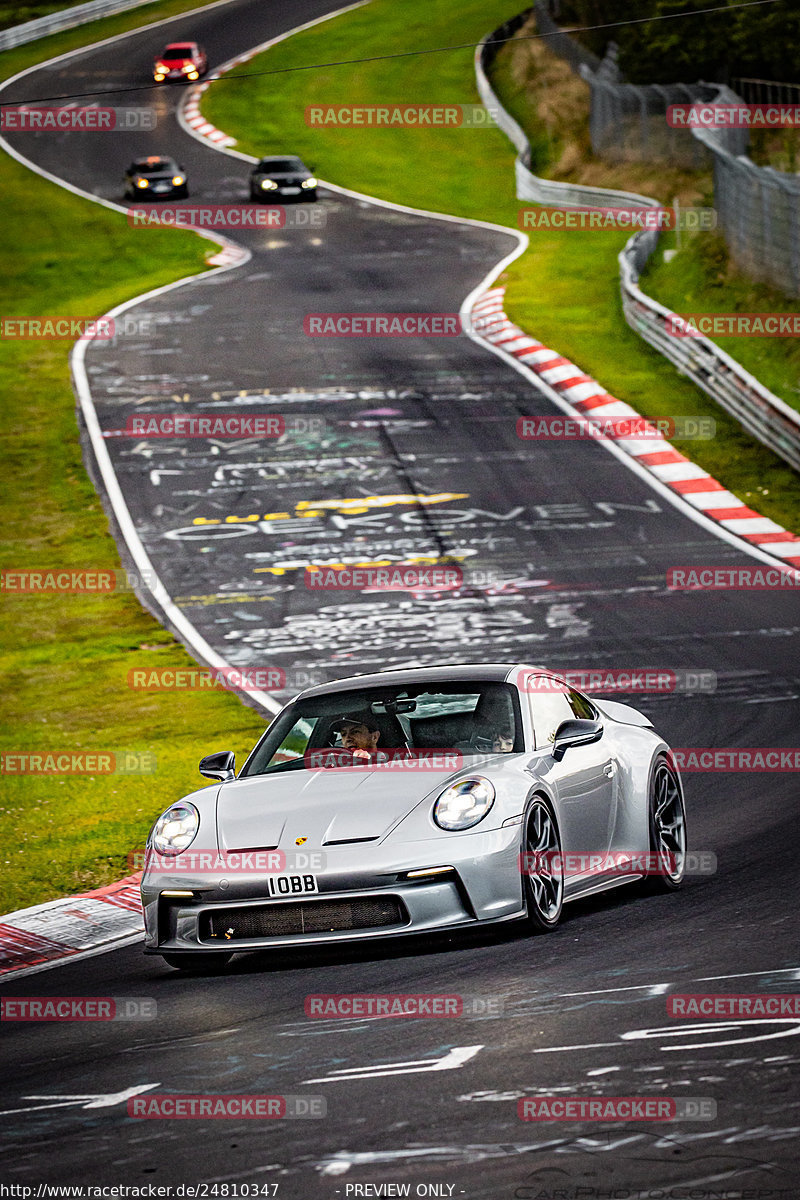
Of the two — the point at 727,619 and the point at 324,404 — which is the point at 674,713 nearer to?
the point at 727,619

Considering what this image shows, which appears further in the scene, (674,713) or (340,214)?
(340,214)

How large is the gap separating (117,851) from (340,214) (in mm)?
37822

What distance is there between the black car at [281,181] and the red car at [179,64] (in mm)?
20229

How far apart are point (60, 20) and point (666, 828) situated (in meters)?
76.7

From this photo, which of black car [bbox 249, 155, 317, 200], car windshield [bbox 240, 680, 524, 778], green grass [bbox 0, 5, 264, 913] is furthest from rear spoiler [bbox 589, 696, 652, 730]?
black car [bbox 249, 155, 317, 200]

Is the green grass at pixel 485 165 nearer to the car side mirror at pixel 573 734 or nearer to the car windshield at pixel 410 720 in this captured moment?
the car windshield at pixel 410 720

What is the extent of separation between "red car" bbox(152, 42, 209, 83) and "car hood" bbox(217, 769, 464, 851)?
62.0m

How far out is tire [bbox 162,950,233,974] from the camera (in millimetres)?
8250

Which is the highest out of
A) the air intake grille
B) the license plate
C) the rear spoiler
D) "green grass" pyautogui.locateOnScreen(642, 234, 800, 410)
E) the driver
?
the license plate

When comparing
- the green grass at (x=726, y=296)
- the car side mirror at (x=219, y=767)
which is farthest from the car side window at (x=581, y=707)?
the green grass at (x=726, y=296)

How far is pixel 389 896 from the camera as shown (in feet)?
26.0

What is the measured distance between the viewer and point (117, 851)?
1150 centimetres

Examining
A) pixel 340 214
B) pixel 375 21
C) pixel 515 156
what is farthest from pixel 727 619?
pixel 375 21

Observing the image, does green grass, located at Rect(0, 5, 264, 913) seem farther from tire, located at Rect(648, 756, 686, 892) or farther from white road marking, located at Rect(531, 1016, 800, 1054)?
white road marking, located at Rect(531, 1016, 800, 1054)
